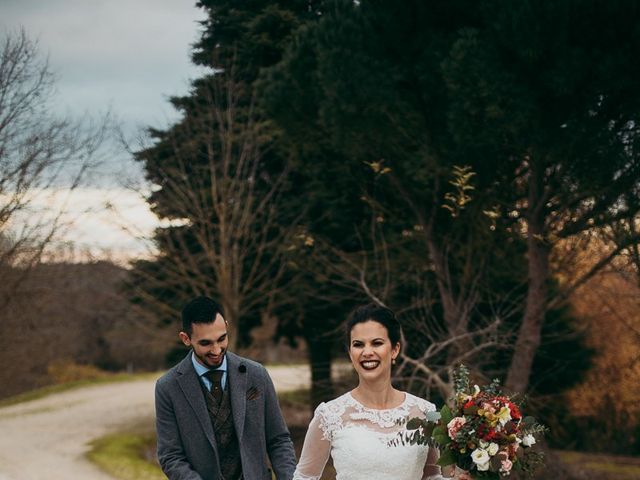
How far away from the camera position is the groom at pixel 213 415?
195 inches

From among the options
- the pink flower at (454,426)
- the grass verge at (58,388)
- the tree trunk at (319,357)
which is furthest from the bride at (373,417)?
the grass verge at (58,388)

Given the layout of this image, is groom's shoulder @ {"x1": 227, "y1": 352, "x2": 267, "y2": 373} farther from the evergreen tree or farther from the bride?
the evergreen tree

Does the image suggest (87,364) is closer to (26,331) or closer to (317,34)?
(26,331)

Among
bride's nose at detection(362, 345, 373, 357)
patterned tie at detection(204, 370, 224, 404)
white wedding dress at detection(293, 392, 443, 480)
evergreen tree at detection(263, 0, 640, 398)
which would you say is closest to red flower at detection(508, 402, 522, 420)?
white wedding dress at detection(293, 392, 443, 480)

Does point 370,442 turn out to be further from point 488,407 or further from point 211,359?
point 211,359

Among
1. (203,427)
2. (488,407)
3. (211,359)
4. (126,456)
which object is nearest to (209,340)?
(211,359)

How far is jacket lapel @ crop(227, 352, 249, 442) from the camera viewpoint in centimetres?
506

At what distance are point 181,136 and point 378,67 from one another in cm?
789

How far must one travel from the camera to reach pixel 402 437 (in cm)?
412

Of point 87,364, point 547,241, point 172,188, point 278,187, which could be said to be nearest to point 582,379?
point 547,241

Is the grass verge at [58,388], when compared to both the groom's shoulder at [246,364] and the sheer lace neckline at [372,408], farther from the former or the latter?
the sheer lace neckline at [372,408]

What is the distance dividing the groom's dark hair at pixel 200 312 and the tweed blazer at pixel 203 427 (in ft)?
1.19

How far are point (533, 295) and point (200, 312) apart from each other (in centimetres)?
1019

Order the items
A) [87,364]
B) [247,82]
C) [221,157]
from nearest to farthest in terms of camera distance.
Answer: [221,157]
[247,82]
[87,364]
